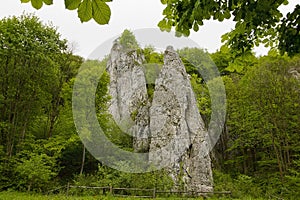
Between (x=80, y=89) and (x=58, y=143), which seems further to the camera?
(x=80, y=89)

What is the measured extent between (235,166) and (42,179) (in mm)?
14790

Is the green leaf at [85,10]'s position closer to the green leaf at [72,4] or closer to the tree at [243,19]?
the green leaf at [72,4]

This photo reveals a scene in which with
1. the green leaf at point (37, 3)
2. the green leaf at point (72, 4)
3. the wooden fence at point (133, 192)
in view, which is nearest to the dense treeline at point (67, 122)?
the wooden fence at point (133, 192)

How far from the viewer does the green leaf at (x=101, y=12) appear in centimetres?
102

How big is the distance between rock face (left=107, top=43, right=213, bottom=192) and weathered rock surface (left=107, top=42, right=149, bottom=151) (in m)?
0.06

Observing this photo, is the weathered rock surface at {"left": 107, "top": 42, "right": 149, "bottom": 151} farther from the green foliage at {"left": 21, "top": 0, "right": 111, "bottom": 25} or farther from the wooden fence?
the green foliage at {"left": 21, "top": 0, "right": 111, "bottom": 25}

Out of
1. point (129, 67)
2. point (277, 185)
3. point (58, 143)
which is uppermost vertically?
point (129, 67)

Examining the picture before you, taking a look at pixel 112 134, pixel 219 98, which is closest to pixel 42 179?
pixel 112 134

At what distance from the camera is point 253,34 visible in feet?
9.77

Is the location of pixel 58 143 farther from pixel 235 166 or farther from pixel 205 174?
pixel 235 166

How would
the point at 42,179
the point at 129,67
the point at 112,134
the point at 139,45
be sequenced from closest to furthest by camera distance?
the point at 42,179
the point at 112,134
the point at 129,67
the point at 139,45

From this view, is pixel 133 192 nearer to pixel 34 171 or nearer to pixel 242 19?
pixel 34 171

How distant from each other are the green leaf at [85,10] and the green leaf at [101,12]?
0.02 m

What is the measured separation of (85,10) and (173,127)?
1740 centimetres
